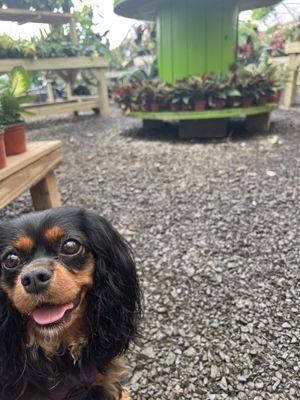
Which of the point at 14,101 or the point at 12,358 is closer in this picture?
the point at 12,358

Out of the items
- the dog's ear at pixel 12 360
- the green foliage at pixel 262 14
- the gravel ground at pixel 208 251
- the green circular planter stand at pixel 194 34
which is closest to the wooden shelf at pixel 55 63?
the green circular planter stand at pixel 194 34

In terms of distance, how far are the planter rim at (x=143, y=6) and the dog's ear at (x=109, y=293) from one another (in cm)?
397

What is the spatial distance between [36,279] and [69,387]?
487 mm

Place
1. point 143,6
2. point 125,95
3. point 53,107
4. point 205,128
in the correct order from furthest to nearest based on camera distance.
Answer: point 53,107 < point 125,95 < point 143,6 < point 205,128

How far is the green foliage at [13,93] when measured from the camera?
7.12ft

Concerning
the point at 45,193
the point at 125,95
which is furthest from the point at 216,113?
the point at 45,193

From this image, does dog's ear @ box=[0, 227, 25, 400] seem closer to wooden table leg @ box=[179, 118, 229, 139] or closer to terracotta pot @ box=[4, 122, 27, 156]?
terracotta pot @ box=[4, 122, 27, 156]

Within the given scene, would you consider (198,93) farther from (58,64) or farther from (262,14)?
(262,14)

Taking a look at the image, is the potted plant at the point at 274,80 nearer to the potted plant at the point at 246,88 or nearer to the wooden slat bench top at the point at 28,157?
the potted plant at the point at 246,88

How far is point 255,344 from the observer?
160 centimetres

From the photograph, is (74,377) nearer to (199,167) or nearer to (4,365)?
(4,365)

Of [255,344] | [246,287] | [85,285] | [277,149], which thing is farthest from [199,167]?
[85,285]

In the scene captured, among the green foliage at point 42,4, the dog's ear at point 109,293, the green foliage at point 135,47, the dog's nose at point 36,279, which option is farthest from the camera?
the green foliage at point 135,47

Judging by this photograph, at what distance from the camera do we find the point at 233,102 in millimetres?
4262
